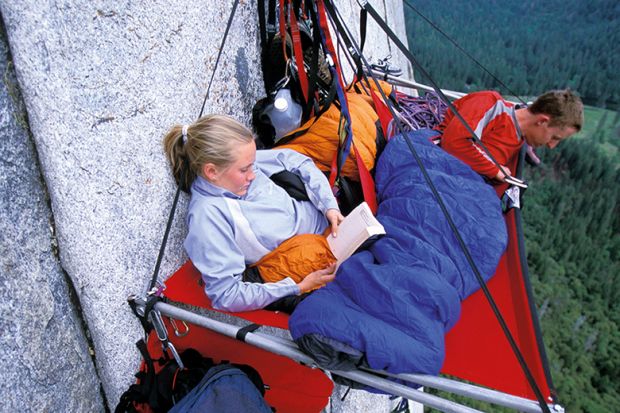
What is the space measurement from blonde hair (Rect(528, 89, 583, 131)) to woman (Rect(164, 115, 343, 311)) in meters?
1.58

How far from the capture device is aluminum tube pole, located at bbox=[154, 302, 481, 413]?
4.30 ft

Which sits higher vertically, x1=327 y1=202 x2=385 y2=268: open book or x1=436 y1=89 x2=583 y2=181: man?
x1=436 y1=89 x2=583 y2=181: man

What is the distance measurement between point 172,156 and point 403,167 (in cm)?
121

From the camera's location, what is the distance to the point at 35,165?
141 cm

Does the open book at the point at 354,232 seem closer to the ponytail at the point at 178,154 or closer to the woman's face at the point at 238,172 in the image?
the woman's face at the point at 238,172

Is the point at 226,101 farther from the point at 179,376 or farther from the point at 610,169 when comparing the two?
the point at 610,169

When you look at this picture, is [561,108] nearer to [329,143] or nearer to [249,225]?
[329,143]

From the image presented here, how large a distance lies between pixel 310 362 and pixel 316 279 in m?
0.45

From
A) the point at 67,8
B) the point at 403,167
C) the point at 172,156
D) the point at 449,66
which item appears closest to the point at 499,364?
the point at 403,167

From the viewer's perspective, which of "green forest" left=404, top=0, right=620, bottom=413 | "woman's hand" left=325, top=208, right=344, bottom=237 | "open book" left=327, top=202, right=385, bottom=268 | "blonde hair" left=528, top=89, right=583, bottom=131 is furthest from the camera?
"green forest" left=404, top=0, right=620, bottom=413

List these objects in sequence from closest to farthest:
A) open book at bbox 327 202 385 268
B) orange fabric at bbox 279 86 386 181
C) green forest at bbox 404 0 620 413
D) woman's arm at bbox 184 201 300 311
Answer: woman's arm at bbox 184 201 300 311 < open book at bbox 327 202 385 268 < orange fabric at bbox 279 86 386 181 < green forest at bbox 404 0 620 413

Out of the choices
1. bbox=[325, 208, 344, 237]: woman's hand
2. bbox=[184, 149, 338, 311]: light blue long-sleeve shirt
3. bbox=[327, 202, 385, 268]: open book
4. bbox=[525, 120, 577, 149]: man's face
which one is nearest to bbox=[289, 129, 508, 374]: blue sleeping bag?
bbox=[327, 202, 385, 268]: open book

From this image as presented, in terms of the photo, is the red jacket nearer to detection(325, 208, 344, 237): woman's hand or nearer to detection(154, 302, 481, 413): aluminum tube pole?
detection(325, 208, 344, 237): woman's hand

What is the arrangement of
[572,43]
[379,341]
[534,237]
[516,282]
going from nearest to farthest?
[379,341]
[516,282]
[534,237]
[572,43]
